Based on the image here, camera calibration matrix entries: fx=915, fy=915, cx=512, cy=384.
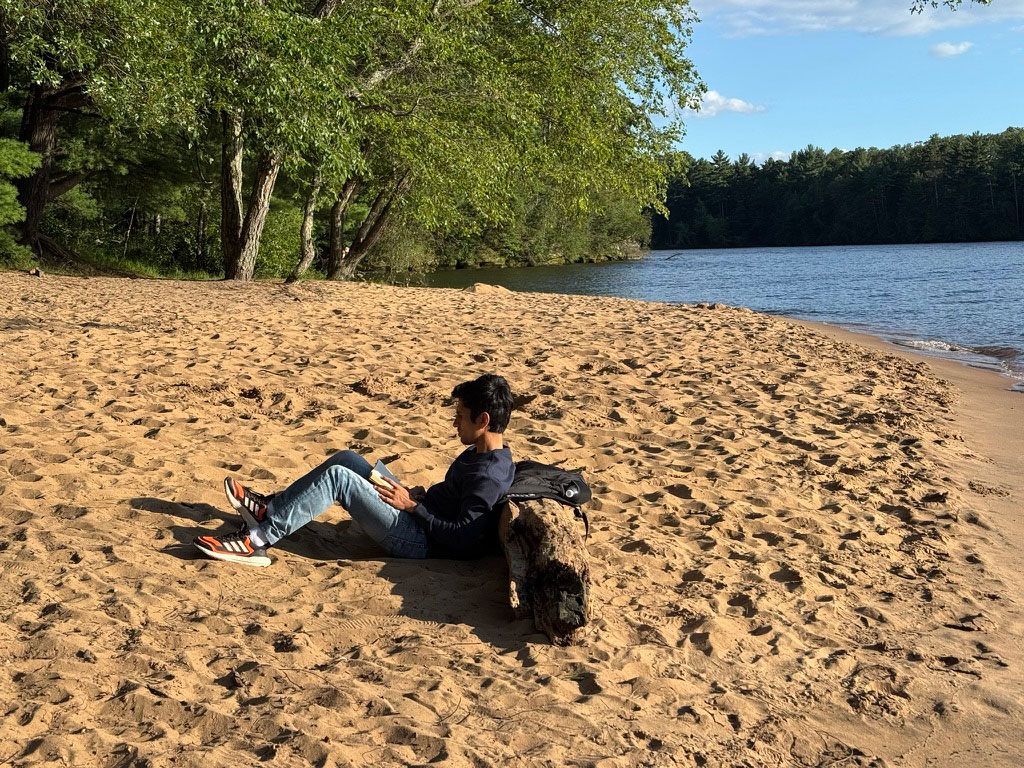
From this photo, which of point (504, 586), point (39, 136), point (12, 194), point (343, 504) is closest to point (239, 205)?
point (12, 194)

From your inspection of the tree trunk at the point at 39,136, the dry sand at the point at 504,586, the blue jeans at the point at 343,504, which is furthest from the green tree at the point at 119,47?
the blue jeans at the point at 343,504

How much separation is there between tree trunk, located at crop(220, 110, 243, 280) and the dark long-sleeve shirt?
543 inches

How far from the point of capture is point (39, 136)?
67.7ft

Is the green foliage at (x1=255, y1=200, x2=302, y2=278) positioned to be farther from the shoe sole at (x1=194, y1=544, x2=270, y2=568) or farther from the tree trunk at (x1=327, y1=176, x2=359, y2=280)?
the shoe sole at (x1=194, y1=544, x2=270, y2=568)

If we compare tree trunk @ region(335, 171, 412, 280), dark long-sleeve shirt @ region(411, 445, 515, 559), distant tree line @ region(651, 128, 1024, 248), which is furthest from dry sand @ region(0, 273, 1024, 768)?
distant tree line @ region(651, 128, 1024, 248)

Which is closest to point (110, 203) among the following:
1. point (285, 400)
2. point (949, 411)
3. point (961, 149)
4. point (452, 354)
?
point (452, 354)

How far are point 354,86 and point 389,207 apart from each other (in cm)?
696

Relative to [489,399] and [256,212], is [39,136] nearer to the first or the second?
[256,212]

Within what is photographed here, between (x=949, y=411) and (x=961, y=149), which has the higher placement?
(x=961, y=149)

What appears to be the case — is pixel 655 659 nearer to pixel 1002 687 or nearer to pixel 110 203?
pixel 1002 687

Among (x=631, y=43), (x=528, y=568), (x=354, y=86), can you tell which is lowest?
(x=528, y=568)

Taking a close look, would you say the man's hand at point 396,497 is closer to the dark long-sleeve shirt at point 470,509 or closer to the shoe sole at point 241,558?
the dark long-sleeve shirt at point 470,509

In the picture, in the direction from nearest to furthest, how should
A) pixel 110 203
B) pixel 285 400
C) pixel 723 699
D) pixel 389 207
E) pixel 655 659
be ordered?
pixel 723 699, pixel 655 659, pixel 285 400, pixel 389 207, pixel 110 203

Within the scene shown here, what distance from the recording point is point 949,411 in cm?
997
